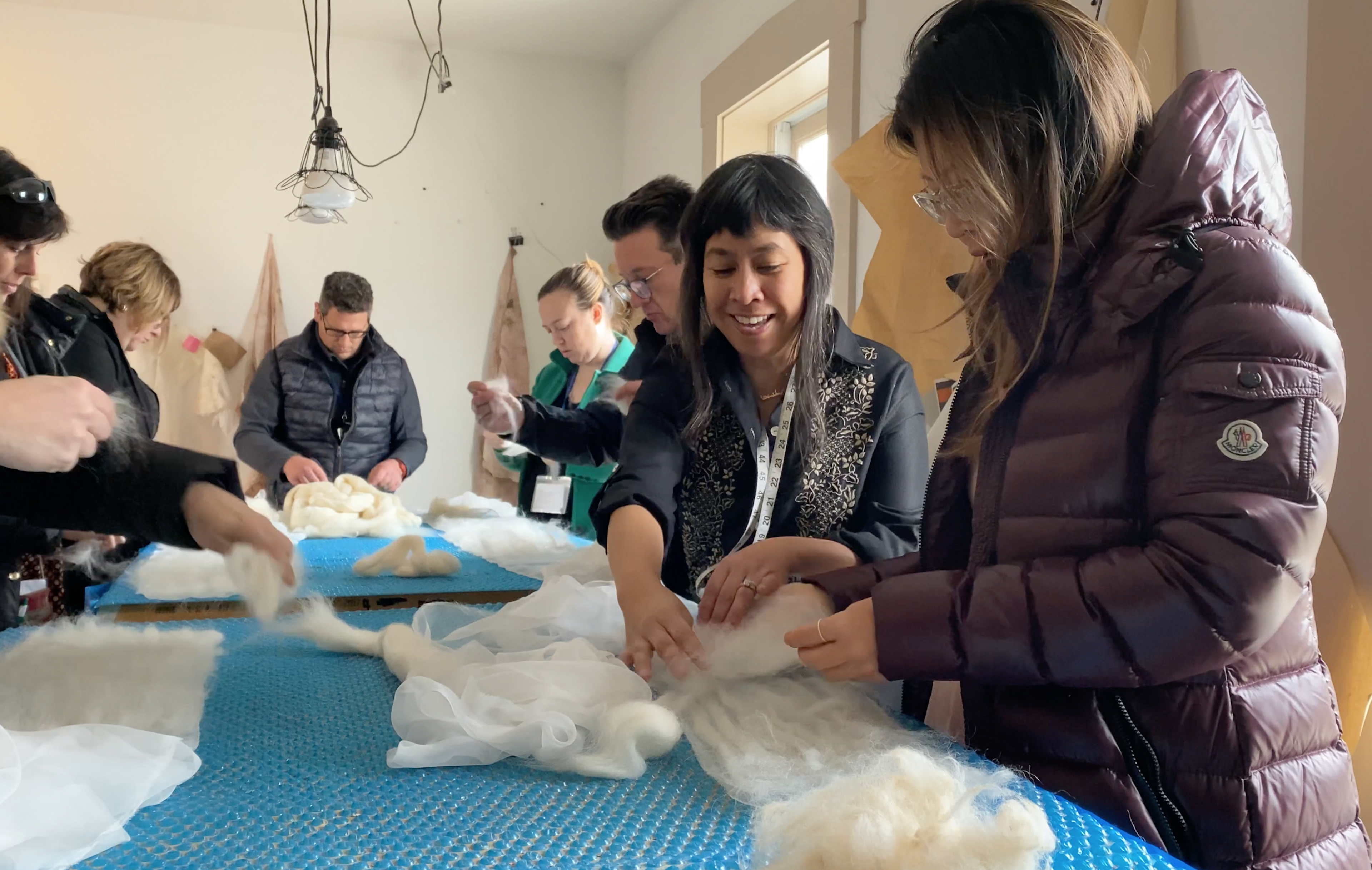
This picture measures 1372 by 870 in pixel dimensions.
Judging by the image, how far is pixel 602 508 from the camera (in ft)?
4.55

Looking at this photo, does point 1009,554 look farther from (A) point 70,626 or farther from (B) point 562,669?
(A) point 70,626

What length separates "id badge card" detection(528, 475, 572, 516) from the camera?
2.74 metres

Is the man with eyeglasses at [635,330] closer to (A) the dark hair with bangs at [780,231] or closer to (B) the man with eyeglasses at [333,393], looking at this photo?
(A) the dark hair with bangs at [780,231]

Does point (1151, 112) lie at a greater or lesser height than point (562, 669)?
greater

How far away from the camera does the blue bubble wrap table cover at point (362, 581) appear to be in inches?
66.7

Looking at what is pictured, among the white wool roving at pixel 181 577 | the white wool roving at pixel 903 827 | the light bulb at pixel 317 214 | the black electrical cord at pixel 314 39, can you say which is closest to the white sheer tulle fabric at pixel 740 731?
the white wool roving at pixel 903 827

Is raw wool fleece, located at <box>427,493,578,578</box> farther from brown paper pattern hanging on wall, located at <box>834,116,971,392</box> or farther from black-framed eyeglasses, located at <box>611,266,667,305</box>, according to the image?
brown paper pattern hanging on wall, located at <box>834,116,971,392</box>

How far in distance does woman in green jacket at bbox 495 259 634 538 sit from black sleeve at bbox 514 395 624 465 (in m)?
0.40

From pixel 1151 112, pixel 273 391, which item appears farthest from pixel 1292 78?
pixel 273 391

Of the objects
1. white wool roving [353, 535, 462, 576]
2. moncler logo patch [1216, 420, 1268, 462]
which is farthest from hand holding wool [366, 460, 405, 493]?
moncler logo patch [1216, 420, 1268, 462]

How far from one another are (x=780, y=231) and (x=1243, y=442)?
0.75 metres

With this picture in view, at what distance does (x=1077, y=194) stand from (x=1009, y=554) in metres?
Result: 0.36

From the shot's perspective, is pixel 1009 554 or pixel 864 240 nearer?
pixel 1009 554

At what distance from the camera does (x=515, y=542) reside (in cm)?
228
